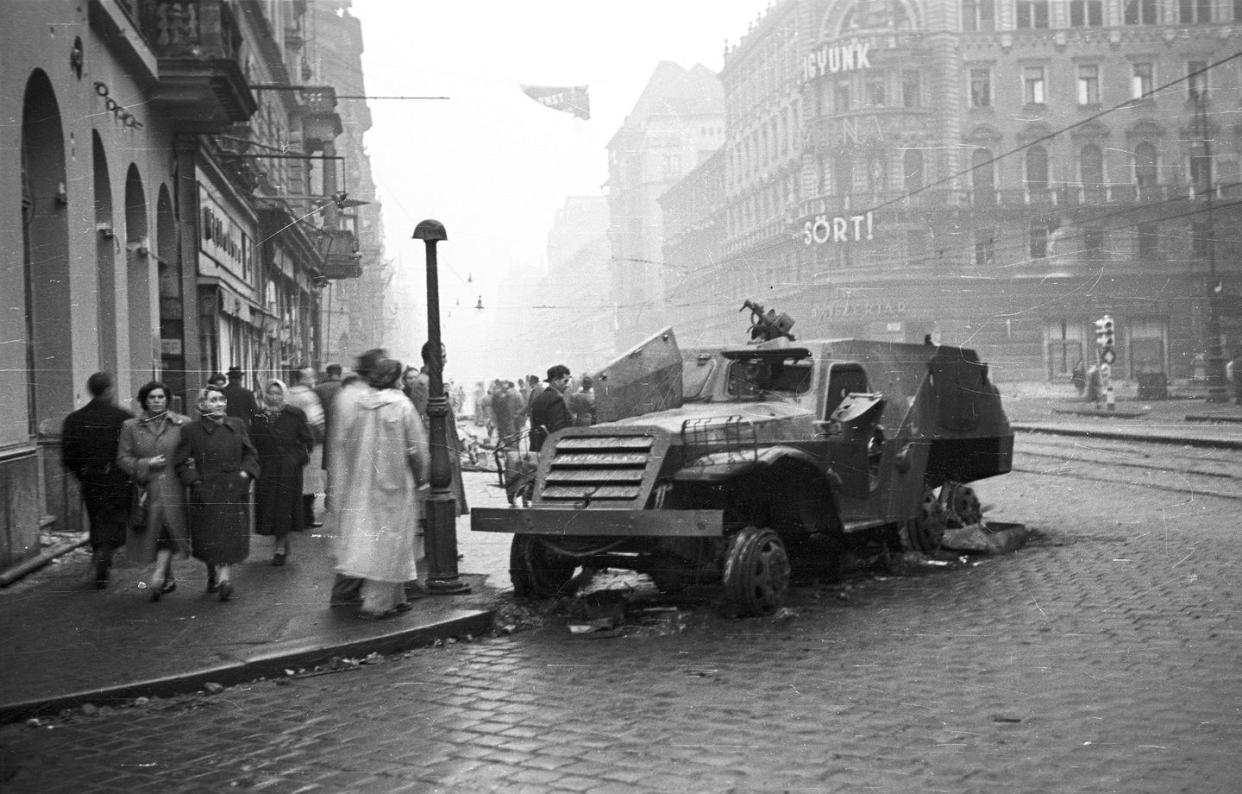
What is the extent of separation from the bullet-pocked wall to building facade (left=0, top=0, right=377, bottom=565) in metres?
0.02

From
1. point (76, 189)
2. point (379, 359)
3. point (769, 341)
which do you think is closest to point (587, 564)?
point (379, 359)

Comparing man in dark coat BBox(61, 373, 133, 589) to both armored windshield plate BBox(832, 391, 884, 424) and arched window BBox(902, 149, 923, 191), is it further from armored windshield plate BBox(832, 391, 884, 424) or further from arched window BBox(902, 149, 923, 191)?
arched window BBox(902, 149, 923, 191)

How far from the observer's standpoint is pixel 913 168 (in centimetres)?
5931

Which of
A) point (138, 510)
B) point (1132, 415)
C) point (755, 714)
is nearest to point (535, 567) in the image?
point (138, 510)

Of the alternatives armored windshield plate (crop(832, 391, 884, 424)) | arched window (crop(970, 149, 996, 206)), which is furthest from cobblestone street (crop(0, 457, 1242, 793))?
arched window (crop(970, 149, 996, 206))

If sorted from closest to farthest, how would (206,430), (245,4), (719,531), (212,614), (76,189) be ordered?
(719,531), (212,614), (206,430), (76,189), (245,4)

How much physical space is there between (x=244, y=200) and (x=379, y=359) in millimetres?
18986

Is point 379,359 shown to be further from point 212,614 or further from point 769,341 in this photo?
point 769,341

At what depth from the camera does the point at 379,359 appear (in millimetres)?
8859

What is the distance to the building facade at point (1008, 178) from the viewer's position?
53719mm

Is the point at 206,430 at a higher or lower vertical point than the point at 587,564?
higher

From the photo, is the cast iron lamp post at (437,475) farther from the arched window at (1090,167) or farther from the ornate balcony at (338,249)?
the arched window at (1090,167)

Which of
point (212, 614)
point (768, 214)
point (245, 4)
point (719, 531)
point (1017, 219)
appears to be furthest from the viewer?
point (768, 214)

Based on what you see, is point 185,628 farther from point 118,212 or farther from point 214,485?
point 118,212
